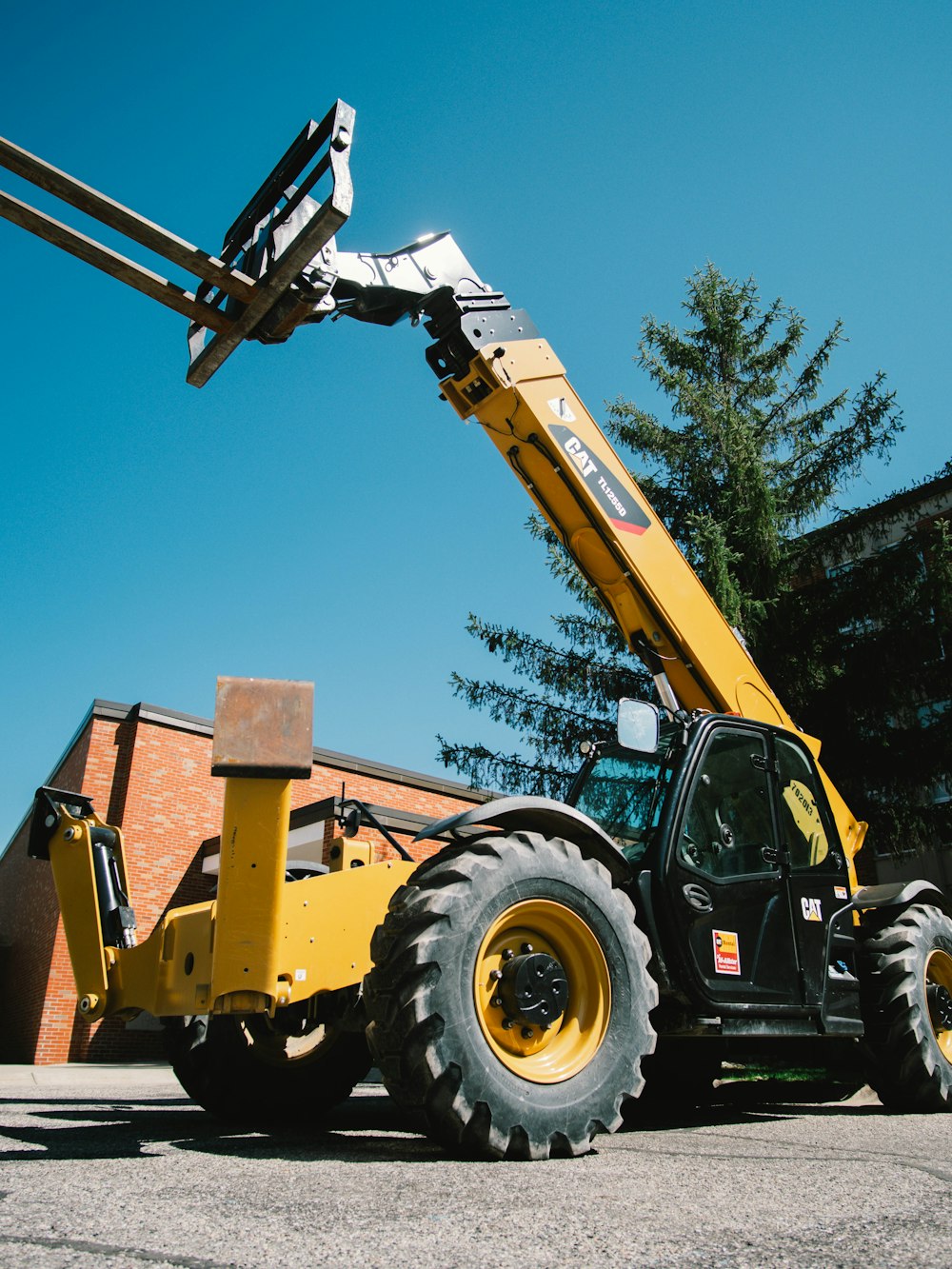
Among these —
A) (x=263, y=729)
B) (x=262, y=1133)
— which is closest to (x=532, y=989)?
(x=263, y=729)

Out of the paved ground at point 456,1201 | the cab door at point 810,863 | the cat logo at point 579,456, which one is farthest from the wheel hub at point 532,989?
the cat logo at point 579,456

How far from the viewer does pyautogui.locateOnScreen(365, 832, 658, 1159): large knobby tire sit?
12.0 ft

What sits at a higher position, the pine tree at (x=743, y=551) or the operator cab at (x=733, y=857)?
the pine tree at (x=743, y=551)

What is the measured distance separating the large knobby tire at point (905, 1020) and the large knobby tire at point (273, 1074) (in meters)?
3.20

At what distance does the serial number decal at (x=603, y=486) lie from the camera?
6.81m

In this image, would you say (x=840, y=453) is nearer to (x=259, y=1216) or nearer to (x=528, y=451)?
(x=528, y=451)

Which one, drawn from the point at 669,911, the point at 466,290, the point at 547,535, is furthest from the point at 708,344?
the point at 669,911

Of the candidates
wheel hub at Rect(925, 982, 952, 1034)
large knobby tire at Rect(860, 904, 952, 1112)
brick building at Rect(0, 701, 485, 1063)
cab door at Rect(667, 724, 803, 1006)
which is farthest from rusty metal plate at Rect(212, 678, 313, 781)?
brick building at Rect(0, 701, 485, 1063)

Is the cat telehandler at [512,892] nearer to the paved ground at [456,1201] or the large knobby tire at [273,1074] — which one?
the large knobby tire at [273,1074]

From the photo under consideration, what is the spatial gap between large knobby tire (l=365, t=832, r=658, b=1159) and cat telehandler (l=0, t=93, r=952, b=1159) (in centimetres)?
1

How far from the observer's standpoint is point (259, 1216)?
8.40ft

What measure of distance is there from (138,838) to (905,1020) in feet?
46.2

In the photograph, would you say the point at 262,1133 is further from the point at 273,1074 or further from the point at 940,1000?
the point at 940,1000

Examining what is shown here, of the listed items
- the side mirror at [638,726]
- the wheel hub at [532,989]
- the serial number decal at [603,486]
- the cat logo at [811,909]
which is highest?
the serial number decal at [603,486]
